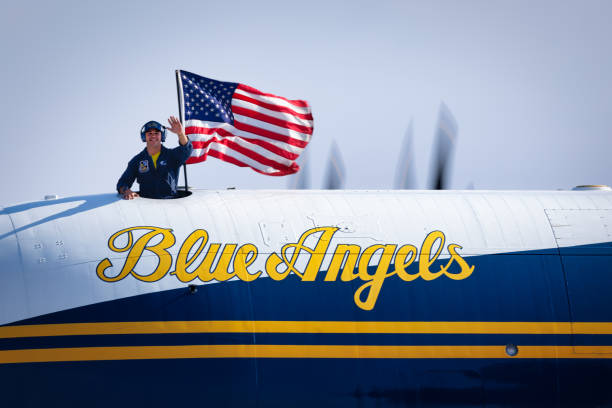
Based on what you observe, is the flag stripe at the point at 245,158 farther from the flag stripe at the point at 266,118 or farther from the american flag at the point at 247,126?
the flag stripe at the point at 266,118

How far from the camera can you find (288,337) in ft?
21.9

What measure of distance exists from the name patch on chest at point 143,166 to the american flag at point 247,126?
121 centimetres

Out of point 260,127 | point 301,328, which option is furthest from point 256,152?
point 301,328

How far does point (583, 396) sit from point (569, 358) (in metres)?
0.47

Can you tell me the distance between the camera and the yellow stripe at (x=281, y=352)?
20.9ft

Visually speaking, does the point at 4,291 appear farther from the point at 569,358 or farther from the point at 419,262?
the point at 569,358

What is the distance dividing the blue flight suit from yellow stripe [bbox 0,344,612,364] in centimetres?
204

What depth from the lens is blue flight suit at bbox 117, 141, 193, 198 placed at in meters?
7.67

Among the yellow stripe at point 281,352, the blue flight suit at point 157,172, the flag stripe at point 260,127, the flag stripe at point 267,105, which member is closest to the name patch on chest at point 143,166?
the blue flight suit at point 157,172

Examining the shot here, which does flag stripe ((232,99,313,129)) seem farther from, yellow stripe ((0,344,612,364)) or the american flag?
yellow stripe ((0,344,612,364))

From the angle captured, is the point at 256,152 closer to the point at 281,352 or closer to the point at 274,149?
the point at 274,149

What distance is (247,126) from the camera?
9.36m

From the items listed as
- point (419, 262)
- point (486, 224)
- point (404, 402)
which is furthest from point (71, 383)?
point (486, 224)

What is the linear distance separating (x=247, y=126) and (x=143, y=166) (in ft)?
6.89
